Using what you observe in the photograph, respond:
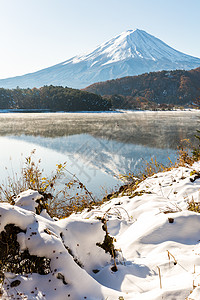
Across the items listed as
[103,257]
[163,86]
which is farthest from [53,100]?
[103,257]

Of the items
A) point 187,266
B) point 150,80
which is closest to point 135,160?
point 187,266

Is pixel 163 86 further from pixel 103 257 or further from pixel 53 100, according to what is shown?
pixel 103 257

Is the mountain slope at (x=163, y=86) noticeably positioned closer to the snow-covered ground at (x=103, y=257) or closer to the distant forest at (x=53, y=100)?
the distant forest at (x=53, y=100)

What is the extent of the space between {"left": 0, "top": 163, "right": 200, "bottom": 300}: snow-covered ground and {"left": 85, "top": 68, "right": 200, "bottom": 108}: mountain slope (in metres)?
72.5

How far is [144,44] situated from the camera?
194 meters

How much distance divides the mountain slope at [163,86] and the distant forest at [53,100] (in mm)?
20400

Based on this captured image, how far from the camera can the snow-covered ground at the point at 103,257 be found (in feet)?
4.72

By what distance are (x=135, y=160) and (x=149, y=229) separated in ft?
23.4

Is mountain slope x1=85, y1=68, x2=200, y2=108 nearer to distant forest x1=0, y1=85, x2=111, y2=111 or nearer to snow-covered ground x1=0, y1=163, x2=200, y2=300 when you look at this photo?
distant forest x1=0, y1=85, x2=111, y2=111

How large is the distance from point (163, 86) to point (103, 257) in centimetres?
8208

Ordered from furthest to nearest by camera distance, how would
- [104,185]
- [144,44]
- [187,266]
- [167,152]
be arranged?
[144,44]
[167,152]
[104,185]
[187,266]

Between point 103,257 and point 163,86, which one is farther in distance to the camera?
point 163,86

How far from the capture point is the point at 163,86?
7788 centimetres

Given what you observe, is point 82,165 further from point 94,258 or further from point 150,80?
point 150,80
